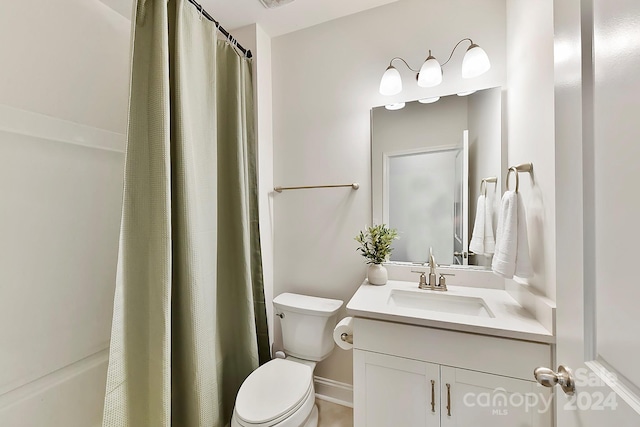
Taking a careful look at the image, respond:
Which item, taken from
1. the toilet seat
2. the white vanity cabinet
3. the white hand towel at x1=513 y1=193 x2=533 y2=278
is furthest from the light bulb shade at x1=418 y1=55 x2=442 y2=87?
the toilet seat

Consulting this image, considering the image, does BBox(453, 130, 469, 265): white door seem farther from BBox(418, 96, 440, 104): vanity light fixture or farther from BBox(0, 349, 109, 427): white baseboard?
BBox(0, 349, 109, 427): white baseboard

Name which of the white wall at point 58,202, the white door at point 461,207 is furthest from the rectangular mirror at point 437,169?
the white wall at point 58,202

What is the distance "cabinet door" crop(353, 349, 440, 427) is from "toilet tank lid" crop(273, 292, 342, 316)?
373 millimetres

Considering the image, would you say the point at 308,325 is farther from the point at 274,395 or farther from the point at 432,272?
the point at 432,272

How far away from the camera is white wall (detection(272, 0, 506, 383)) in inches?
60.1

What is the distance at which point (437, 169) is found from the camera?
1515mm

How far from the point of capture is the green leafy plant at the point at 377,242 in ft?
4.96

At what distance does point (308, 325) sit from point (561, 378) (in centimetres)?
120

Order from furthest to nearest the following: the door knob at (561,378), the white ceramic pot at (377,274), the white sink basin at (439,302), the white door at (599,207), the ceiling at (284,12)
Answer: the ceiling at (284,12), the white ceramic pot at (377,274), the white sink basin at (439,302), the door knob at (561,378), the white door at (599,207)

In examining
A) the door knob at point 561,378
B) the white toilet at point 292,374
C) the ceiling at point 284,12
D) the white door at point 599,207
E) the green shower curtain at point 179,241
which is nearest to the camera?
the white door at point 599,207

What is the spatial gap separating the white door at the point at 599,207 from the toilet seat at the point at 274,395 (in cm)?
96

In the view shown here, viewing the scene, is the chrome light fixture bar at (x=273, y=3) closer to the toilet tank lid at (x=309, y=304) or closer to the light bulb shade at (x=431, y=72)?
the light bulb shade at (x=431, y=72)

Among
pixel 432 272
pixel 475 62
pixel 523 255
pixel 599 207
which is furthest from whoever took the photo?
pixel 432 272

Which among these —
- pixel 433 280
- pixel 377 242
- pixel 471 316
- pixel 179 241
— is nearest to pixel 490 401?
pixel 471 316
